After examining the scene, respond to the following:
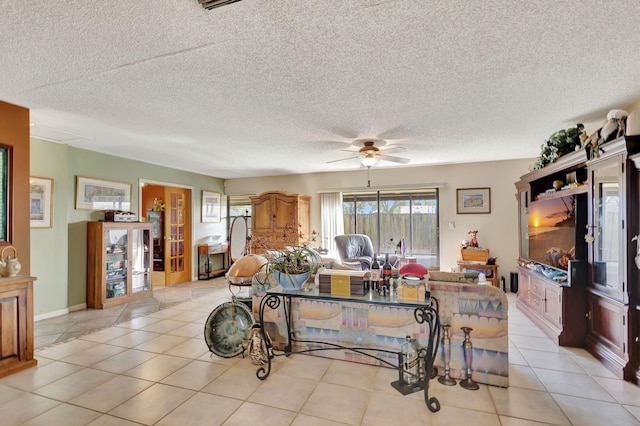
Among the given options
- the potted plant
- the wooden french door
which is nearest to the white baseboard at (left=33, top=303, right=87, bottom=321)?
the wooden french door

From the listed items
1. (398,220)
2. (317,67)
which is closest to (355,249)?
(398,220)

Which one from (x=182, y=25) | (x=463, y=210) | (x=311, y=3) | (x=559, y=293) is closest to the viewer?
(x=311, y=3)

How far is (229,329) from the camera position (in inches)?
118

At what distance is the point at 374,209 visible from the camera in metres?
6.79

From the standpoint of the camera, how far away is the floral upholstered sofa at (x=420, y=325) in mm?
2453

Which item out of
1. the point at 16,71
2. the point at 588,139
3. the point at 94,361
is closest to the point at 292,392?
the point at 94,361

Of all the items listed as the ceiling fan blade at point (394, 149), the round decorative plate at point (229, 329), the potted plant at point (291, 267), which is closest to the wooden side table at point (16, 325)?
the round decorative plate at point (229, 329)

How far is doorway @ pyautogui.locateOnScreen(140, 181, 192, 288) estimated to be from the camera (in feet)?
21.2

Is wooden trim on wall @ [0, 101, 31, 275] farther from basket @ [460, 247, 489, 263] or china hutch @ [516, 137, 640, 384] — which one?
basket @ [460, 247, 489, 263]

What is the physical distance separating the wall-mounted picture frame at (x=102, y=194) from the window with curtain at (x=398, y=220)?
13.9 ft

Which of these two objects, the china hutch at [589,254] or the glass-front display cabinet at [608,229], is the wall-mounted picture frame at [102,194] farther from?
the glass-front display cabinet at [608,229]

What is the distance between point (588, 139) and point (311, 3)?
297 cm

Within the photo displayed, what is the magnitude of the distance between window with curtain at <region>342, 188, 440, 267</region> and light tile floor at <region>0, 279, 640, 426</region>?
3.16 m

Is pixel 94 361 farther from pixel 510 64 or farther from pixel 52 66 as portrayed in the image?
pixel 510 64
